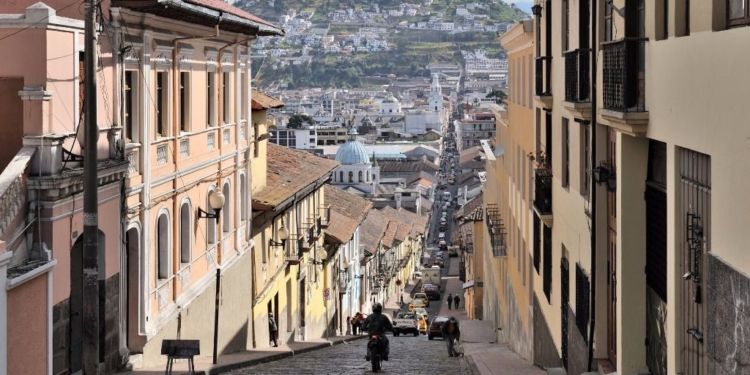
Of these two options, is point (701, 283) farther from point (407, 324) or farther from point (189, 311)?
point (407, 324)

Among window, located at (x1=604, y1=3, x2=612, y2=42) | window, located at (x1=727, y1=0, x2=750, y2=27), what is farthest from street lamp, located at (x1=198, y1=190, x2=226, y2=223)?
window, located at (x1=727, y1=0, x2=750, y2=27)

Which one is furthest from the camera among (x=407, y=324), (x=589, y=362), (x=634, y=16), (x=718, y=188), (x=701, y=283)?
(x=407, y=324)

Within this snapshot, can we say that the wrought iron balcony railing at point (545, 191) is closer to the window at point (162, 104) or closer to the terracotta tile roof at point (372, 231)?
the window at point (162, 104)

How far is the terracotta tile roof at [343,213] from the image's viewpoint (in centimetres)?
3997

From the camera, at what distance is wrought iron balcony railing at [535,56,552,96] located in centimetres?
1873

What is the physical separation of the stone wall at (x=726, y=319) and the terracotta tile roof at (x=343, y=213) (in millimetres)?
30430

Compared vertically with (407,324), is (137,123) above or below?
above

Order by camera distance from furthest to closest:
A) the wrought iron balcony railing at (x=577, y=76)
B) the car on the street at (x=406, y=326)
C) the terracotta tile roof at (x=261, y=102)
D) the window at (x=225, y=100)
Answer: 1. the car on the street at (x=406, y=326)
2. the terracotta tile roof at (x=261, y=102)
3. the window at (x=225, y=100)
4. the wrought iron balcony railing at (x=577, y=76)

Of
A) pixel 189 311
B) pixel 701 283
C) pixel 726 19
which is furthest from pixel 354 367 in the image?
pixel 726 19

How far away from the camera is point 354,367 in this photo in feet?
65.6

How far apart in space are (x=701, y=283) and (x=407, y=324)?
4054 cm

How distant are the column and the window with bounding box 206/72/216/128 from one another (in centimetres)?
1155

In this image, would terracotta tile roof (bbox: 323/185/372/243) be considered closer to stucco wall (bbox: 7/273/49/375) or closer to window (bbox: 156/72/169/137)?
window (bbox: 156/72/169/137)

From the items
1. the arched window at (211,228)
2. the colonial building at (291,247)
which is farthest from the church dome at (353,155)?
the arched window at (211,228)
